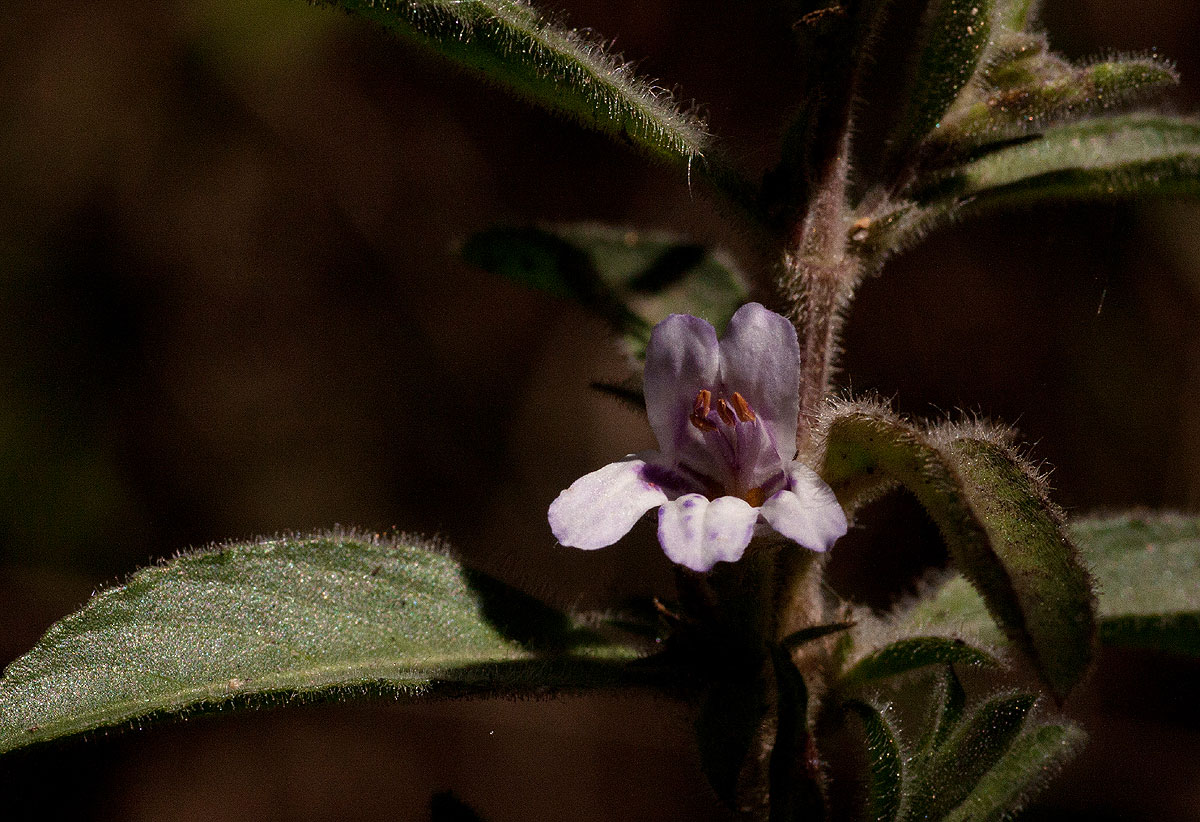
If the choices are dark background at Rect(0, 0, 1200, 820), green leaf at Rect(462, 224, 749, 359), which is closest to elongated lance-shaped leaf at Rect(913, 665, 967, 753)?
green leaf at Rect(462, 224, 749, 359)

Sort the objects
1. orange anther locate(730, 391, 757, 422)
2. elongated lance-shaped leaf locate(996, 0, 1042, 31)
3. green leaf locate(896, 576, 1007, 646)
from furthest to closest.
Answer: green leaf locate(896, 576, 1007, 646), elongated lance-shaped leaf locate(996, 0, 1042, 31), orange anther locate(730, 391, 757, 422)

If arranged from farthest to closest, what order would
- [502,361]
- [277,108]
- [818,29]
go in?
[502,361] → [277,108] → [818,29]

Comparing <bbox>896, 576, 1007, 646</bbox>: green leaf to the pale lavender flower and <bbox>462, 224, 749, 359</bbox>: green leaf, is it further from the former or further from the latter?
<bbox>462, 224, 749, 359</bbox>: green leaf

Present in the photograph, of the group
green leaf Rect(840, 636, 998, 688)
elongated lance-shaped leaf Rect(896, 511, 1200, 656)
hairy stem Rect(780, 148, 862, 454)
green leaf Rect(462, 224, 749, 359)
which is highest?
green leaf Rect(462, 224, 749, 359)

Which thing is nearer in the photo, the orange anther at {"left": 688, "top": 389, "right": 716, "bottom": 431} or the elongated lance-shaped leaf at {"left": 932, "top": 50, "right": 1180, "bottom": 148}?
the orange anther at {"left": 688, "top": 389, "right": 716, "bottom": 431}

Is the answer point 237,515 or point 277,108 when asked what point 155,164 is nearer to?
point 277,108

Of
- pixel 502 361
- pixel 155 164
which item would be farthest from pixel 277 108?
pixel 502 361
